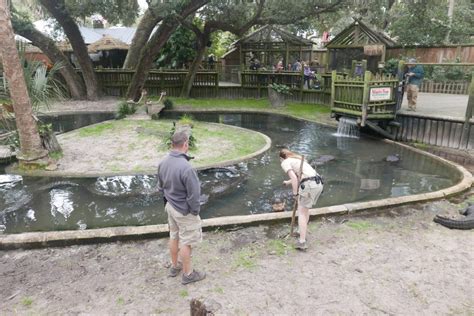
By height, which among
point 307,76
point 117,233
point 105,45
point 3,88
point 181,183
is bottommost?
point 117,233

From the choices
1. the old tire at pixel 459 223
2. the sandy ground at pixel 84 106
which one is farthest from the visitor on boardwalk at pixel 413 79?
the sandy ground at pixel 84 106

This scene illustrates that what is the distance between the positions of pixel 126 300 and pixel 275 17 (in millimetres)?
13769

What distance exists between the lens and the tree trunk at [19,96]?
6717 millimetres

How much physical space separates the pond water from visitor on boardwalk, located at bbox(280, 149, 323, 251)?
144cm

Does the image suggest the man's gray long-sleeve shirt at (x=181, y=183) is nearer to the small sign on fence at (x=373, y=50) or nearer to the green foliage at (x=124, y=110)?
the green foliage at (x=124, y=110)

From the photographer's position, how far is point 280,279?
11.9ft

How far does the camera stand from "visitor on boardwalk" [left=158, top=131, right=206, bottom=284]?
3275 millimetres

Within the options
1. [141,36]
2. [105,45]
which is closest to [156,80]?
[141,36]

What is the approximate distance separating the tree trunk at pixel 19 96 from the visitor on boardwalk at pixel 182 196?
5.06 m

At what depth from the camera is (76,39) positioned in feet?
50.4

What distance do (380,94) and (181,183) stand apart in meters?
7.86

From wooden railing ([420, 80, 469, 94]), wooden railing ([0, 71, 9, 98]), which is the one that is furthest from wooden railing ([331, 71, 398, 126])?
wooden railing ([0, 71, 9, 98])

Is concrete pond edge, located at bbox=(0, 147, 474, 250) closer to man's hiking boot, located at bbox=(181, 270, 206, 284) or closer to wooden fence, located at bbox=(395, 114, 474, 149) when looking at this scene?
man's hiking boot, located at bbox=(181, 270, 206, 284)

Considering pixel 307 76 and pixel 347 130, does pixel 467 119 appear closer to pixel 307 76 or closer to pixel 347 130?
pixel 347 130
